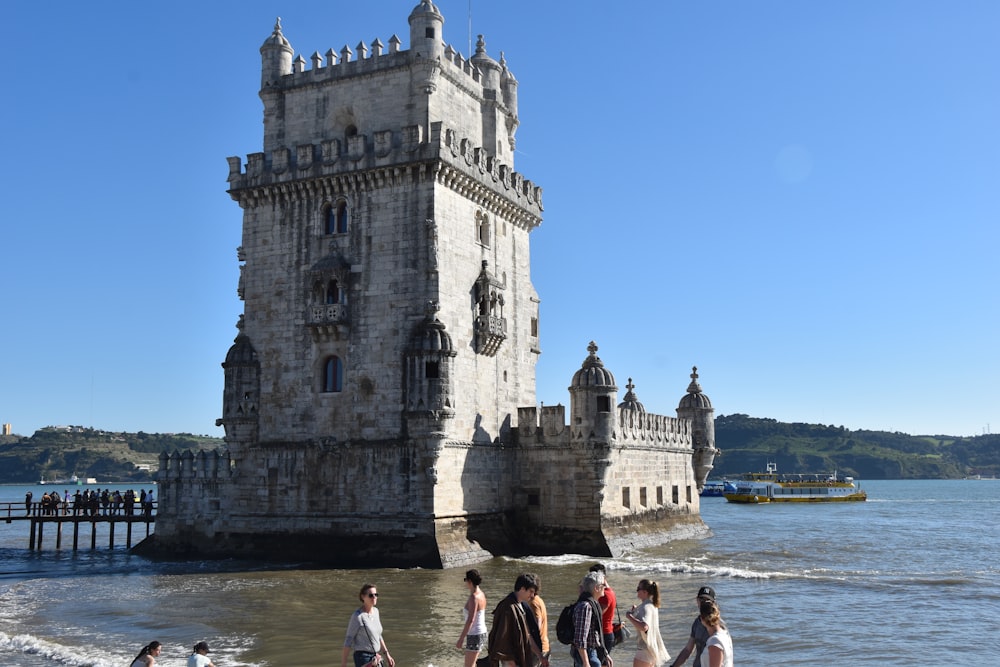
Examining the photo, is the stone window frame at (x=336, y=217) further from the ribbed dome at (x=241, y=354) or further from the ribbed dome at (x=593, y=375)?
the ribbed dome at (x=593, y=375)

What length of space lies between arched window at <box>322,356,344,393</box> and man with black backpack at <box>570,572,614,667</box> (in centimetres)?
2315

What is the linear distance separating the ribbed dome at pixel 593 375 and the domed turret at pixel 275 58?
53.7 feet

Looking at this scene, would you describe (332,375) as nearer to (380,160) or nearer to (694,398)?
(380,160)

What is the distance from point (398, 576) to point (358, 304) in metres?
9.84

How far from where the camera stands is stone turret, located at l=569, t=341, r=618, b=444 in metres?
36.4

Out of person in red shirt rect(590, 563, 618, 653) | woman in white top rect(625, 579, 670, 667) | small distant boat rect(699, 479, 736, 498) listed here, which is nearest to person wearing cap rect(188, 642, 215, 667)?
person in red shirt rect(590, 563, 618, 653)

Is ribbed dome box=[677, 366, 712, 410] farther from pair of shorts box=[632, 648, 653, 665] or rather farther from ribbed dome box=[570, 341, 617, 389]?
pair of shorts box=[632, 648, 653, 665]

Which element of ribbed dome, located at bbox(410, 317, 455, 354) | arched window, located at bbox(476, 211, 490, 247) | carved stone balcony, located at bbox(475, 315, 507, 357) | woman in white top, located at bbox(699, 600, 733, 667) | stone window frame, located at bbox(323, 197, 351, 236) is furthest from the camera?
arched window, located at bbox(476, 211, 490, 247)

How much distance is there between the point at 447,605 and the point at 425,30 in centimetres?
2083

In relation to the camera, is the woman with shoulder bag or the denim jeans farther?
the woman with shoulder bag

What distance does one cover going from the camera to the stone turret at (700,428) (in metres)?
49.6

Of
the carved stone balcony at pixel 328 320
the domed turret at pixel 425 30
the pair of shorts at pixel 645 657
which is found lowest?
the pair of shorts at pixel 645 657

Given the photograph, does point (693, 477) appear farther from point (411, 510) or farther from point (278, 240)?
point (278, 240)

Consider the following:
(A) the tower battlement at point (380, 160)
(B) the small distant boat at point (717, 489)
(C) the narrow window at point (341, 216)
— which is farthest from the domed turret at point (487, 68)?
(B) the small distant boat at point (717, 489)
